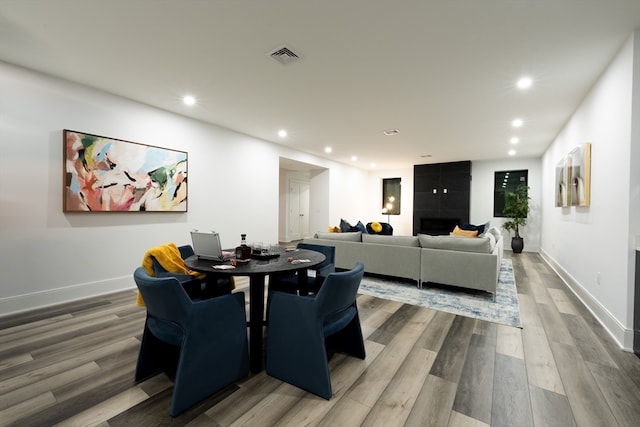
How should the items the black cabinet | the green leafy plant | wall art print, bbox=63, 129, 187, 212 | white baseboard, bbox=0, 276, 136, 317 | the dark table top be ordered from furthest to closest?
the black cabinet
the green leafy plant
wall art print, bbox=63, 129, 187, 212
white baseboard, bbox=0, 276, 136, 317
the dark table top

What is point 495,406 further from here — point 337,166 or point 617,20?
point 337,166

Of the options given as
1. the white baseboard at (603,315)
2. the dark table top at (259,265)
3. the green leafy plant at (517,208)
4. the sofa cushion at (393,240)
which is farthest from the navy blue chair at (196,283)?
the green leafy plant at (517,208)

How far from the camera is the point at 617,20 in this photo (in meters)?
2.18

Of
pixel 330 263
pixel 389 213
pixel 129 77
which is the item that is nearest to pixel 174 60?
pixel 129 77

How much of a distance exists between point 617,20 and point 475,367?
9.54 ft

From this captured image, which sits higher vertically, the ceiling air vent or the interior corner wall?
the ceiling air vent

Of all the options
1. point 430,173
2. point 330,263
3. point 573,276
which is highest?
point 430,173

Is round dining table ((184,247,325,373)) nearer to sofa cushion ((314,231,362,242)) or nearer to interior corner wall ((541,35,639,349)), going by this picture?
sofa cushion ((314,231,362,242))

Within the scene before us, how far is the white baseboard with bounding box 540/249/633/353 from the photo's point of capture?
7.53 feet

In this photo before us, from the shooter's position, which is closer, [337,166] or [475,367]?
[475,367]

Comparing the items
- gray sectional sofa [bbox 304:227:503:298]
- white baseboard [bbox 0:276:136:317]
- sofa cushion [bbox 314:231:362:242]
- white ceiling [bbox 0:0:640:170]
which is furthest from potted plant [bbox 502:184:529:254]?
white baseboard [bbox 0:276:136:317]

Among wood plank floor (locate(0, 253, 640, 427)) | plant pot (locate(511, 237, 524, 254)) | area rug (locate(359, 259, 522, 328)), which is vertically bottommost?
wood plank floor (locate(0, 253, 640, 427))

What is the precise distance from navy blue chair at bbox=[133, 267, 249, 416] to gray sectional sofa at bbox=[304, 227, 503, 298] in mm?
2881

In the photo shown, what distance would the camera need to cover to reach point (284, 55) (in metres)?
2.75
